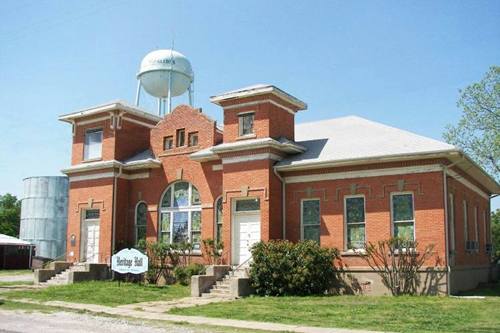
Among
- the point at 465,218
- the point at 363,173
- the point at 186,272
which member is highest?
the point at 363,173

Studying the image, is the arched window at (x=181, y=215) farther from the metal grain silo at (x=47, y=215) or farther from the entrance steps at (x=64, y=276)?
the metal grain silo at (x=47, y=215)

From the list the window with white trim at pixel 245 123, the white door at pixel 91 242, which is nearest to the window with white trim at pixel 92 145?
the white door at pixel 91 242

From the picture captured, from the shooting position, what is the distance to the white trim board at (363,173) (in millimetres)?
20814

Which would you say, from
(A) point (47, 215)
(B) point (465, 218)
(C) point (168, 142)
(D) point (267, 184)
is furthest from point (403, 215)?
(A) point (47, 215)

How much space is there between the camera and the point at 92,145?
2989 centimetres

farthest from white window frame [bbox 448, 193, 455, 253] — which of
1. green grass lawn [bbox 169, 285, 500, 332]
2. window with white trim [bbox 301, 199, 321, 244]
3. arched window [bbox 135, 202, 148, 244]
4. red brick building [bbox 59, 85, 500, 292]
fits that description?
arched window [bbox 135, 202, 148, 244]

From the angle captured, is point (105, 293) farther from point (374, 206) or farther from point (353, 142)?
point (353, 142)

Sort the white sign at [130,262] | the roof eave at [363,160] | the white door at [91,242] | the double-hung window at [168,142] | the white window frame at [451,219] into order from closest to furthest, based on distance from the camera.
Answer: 1. the roof eave at [363,160]
2. the white window frame at [451,219]
3. the white sign at [130,262]
4. the double-hung window at [168,142]
5. the white door at [91,242]

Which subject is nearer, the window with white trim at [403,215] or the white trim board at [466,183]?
the window with white trim at [403,215]

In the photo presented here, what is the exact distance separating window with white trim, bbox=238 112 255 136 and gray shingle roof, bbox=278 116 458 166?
6.97ft

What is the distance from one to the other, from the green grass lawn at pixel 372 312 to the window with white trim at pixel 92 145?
13243mm

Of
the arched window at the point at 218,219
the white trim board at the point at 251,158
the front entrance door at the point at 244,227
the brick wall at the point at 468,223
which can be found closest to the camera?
the brick wall at the point at 468,223

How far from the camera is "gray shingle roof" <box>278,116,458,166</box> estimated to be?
21.4 meters

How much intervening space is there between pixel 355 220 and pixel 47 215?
1409 inches
